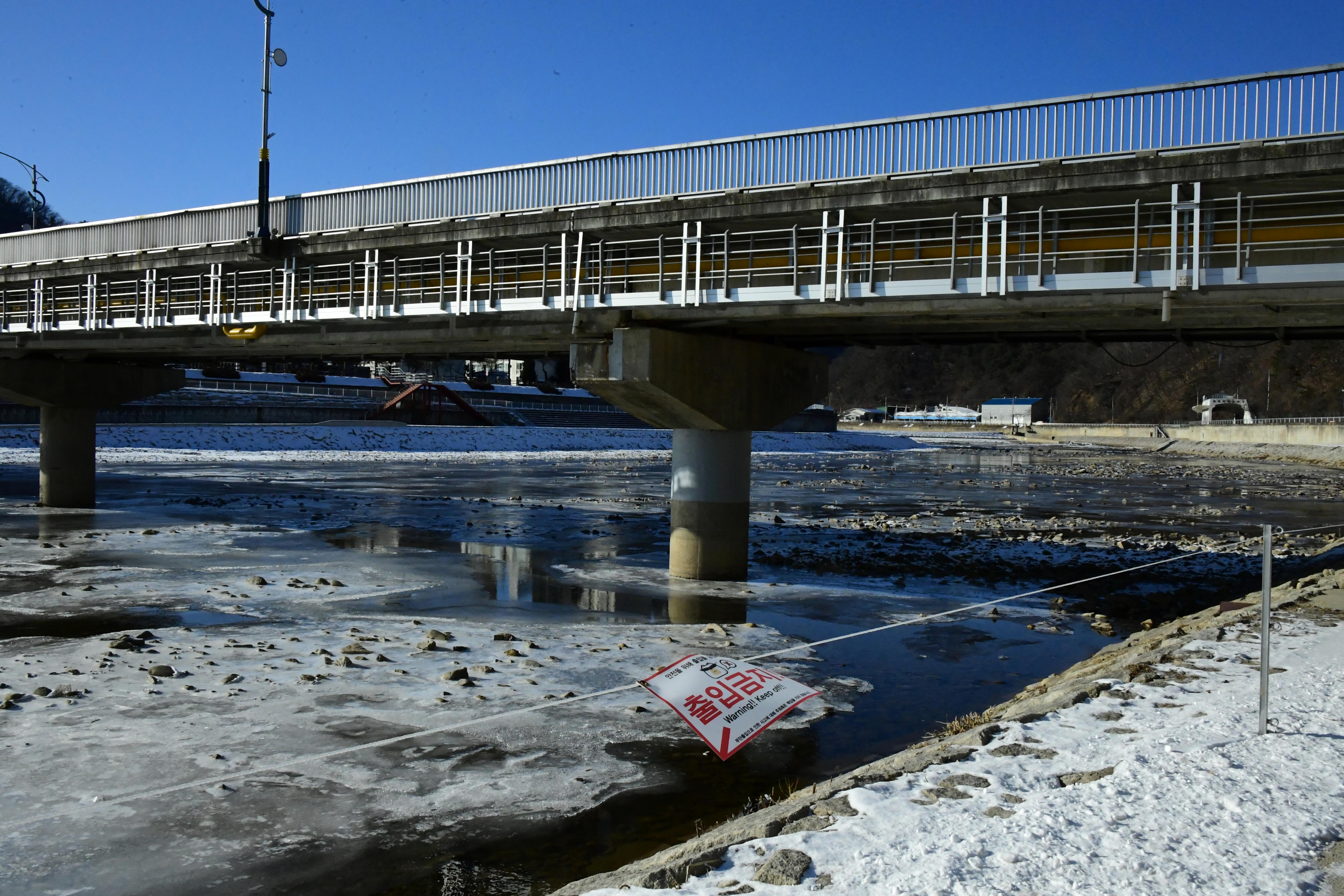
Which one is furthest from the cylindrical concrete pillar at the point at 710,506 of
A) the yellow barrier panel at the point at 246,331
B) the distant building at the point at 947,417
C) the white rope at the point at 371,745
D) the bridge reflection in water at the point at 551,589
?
the distant building at the point at 947,417

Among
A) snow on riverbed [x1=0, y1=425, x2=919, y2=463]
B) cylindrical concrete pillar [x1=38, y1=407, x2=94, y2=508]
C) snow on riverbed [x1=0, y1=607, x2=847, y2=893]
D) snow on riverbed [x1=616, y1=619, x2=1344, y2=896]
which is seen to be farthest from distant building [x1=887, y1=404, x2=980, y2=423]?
snow on riverbed [x1=616, y1=619, x2=1344, y2=896]

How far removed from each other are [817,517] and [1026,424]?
137597mm

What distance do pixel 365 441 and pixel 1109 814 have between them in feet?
226

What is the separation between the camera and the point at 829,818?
612 cm

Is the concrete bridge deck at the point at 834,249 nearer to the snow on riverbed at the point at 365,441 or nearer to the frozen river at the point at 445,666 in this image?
the frozen river at the point at 445,666

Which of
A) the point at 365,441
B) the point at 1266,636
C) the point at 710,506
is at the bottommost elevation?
the point at 1266,636

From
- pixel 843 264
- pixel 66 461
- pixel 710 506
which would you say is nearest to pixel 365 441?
pixel 66 461

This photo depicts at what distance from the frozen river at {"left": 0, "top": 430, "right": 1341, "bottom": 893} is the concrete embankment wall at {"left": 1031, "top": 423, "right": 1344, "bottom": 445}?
71904 millimetres

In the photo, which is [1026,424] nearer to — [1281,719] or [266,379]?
[266,379]

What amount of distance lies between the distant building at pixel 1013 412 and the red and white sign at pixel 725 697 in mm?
166600

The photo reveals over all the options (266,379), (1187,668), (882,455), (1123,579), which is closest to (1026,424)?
(882,455)

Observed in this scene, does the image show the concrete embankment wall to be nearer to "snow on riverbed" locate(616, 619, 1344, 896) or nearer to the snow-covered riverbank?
the snow-covered riverbank

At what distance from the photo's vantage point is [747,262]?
18781 mm

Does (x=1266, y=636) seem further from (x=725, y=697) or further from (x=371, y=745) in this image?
(x=371, y=745)
